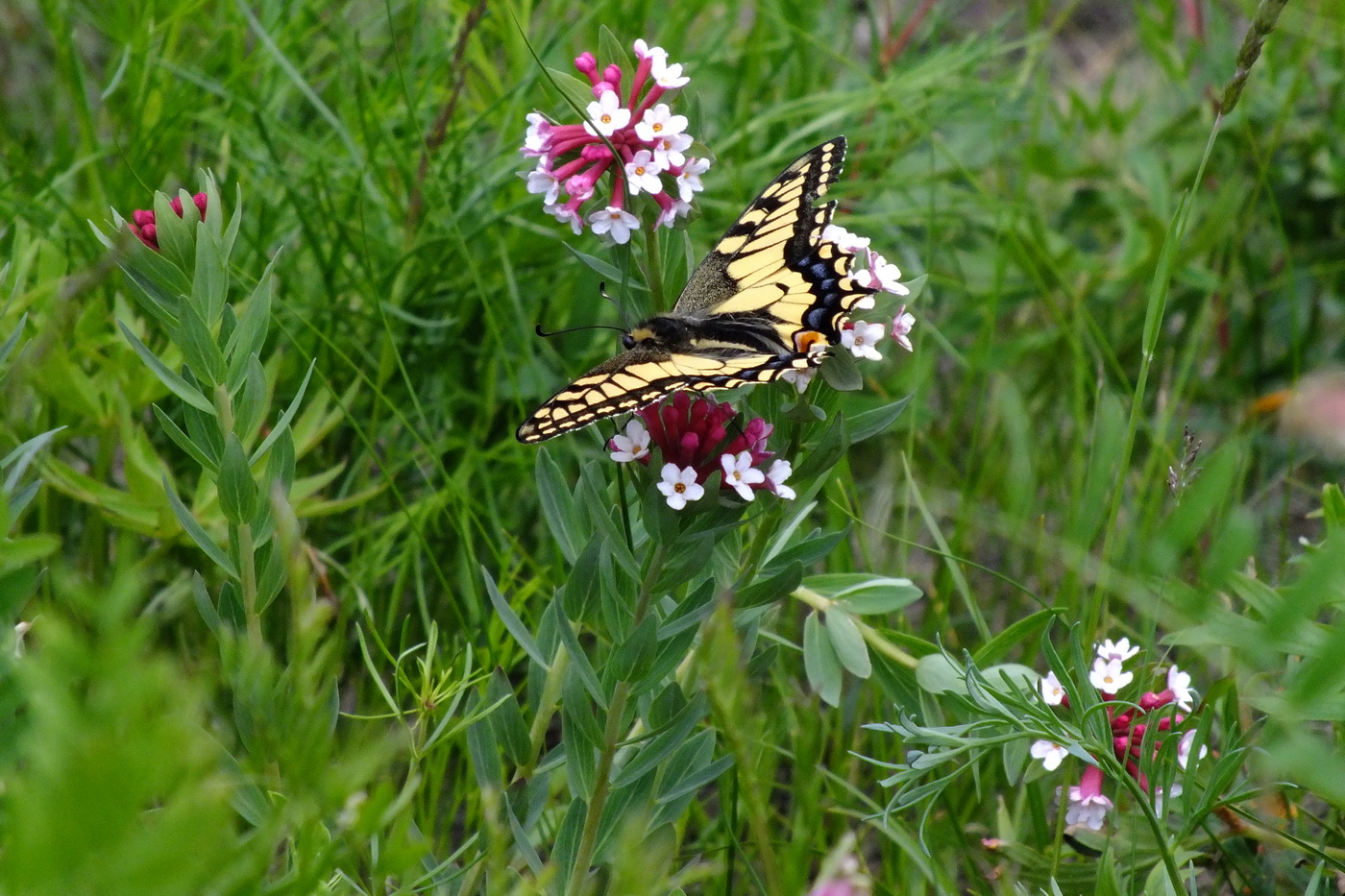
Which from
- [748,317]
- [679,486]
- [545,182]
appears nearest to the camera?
[679,486]

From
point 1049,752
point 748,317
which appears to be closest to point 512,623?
point 1049,752

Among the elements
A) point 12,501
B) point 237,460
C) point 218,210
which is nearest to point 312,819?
point 237,460

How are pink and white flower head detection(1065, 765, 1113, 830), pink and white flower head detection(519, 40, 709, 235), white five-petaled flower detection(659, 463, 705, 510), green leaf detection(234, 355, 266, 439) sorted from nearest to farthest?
white five-petaled flower detection(659, 463, 705, 510), green leaf detection(234, 355, 266, 439), pink and white flower head detection(519, 40, 709, 235), pink and white flower head detection(1065, 765, 1113, 830)

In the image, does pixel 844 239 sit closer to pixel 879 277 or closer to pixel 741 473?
pixel 879 277

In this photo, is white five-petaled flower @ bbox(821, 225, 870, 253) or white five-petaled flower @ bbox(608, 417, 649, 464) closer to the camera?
white five-petaled flower @ bbox(608, 417, 649, 464)

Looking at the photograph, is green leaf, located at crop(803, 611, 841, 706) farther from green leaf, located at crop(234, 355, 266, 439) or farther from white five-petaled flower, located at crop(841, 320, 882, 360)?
green leaf, located at crop(234, 355, 266, 439)

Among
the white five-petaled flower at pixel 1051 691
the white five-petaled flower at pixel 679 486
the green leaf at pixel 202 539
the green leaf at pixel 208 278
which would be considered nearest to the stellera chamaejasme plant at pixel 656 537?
the white five-petaled flower at pixel 679 486

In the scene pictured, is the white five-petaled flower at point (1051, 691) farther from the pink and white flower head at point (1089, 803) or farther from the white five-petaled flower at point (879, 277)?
the white five-petaled flower at point (879, 277)

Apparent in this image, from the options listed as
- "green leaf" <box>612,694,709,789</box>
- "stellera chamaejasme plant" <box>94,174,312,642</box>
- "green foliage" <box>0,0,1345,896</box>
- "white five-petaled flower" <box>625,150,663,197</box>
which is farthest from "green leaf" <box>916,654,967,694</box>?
"stellera chamaejasme plant" <box>94,174,312,642</box>
